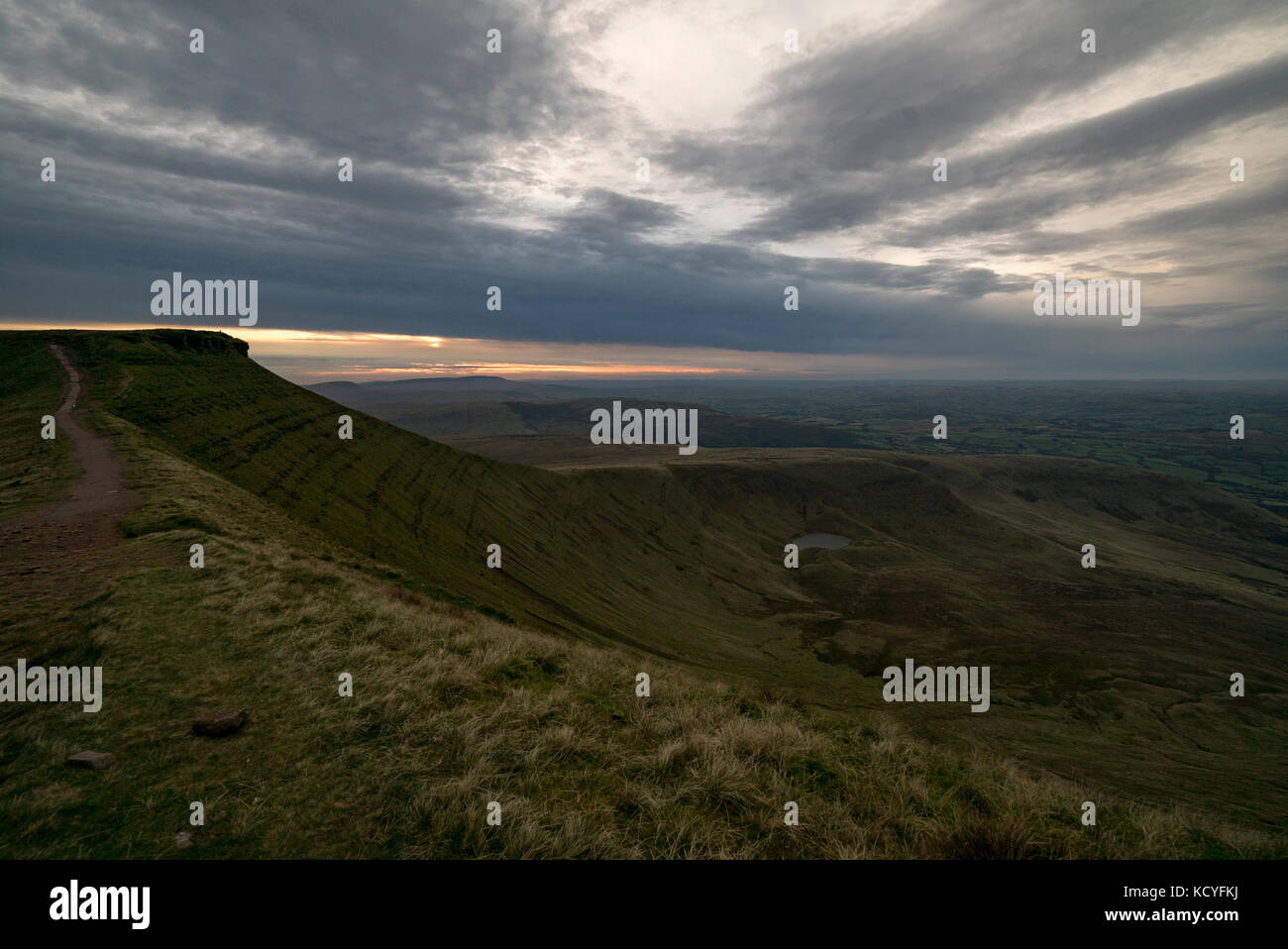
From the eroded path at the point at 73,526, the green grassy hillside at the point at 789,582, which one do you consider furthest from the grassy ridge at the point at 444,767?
the green grassy hillside at the point at 789,582

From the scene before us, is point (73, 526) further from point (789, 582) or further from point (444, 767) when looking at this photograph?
point (789, 582)

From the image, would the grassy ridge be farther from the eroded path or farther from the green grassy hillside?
the green grassy hillside

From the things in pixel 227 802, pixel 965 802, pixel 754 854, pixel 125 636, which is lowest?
pixel 965 802

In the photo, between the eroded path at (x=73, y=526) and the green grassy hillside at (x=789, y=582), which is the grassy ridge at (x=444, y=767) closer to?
the eroded path at (x=73, y=526)
